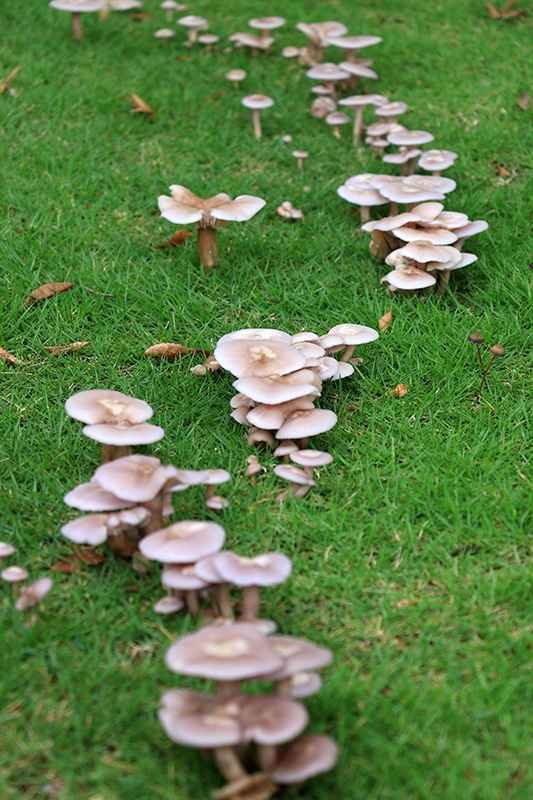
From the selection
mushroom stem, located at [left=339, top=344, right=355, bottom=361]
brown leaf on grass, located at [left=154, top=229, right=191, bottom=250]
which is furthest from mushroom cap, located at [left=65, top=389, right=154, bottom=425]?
brown leaf on grass, located at [left=154, top=229, right=191, bottom=250]

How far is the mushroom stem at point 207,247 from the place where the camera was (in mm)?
4559

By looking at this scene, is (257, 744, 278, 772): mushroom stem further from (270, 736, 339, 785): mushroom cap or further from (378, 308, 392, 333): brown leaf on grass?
(378, 308, 392, 333): brown leaf on grass

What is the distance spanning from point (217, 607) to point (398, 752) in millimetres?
809

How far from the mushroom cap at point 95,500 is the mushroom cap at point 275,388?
2.48ft

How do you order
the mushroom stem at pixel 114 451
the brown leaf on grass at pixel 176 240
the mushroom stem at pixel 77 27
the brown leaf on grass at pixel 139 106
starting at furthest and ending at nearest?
the mushroom stem at pixel 77 27
the brown leaf on grass at pixel 139 106
the brown leaf on grass at pixel 176 240
the mushroom stem at pixel 114 451

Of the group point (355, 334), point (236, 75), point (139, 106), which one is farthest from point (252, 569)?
A: point (236, 75)

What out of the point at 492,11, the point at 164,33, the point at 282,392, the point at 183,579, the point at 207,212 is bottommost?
the point at 183,579

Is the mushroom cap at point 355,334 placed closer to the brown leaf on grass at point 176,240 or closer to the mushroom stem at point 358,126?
Answer: the brown leaf on grass at point 176,240

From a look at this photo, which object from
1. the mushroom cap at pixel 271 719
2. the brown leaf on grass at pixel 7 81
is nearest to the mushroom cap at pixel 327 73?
the brown leaf on grass at pixel 7 81

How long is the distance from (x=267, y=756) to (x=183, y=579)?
2.11ft

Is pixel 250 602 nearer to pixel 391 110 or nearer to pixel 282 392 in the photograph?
pixel 282 392

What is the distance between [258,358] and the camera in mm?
3295

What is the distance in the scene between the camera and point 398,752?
2.22 m

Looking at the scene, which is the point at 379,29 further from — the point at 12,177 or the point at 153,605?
the point at 153,605
